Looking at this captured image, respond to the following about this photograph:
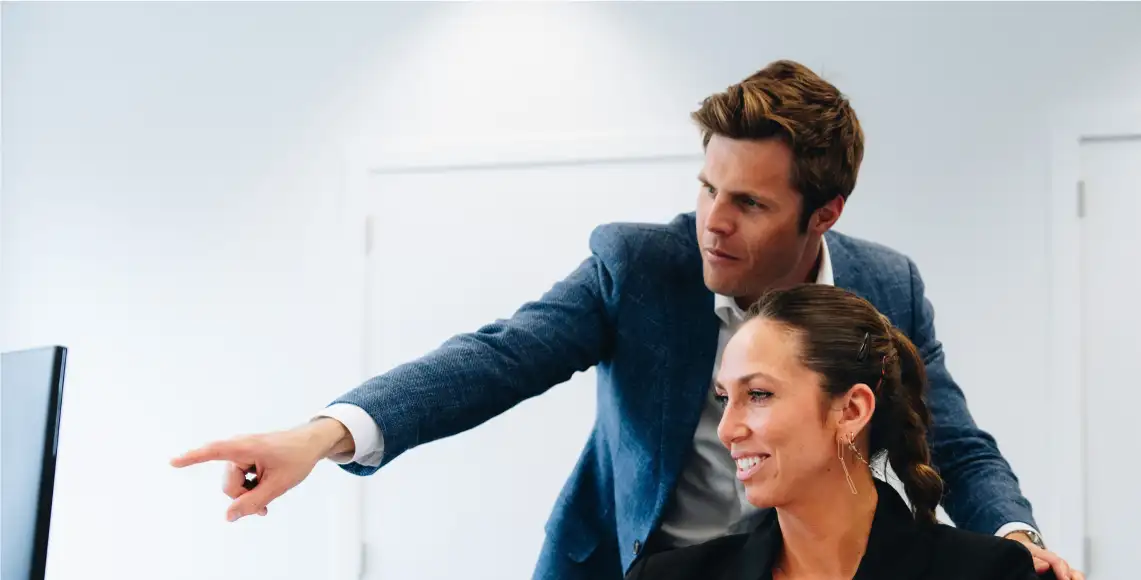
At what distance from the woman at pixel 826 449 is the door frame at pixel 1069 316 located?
5.25 ft

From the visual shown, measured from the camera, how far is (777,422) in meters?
1.56

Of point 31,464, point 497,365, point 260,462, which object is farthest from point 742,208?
point 31,464

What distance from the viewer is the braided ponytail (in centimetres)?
160

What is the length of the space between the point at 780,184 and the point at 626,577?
0.57 meters

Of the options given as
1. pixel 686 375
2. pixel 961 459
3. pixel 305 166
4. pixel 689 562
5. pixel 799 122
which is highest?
pixel 305 166

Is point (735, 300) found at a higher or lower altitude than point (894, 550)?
higher

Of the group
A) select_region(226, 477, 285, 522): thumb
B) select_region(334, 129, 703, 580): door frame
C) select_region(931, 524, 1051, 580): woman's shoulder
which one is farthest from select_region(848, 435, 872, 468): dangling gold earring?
select_region(334, 129, 703, 580): door frame

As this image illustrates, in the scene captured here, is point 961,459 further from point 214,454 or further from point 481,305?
point 481,305

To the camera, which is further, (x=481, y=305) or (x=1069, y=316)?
(x=481, y=305)

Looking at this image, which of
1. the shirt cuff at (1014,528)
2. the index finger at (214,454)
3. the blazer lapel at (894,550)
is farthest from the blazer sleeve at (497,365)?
the shirt cuff at (1014,528)

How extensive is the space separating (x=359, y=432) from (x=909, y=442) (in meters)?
0.74

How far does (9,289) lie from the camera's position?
3.91m

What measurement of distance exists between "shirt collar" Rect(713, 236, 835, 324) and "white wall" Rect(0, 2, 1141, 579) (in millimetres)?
1481

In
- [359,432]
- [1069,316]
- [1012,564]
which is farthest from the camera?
[1069,316]
